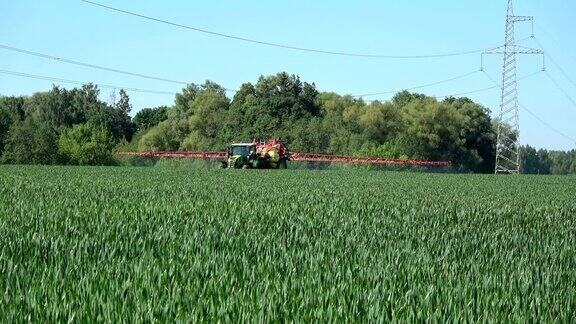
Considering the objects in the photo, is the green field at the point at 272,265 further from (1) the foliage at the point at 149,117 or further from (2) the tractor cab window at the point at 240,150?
(1) the foliage at the point at 149,117

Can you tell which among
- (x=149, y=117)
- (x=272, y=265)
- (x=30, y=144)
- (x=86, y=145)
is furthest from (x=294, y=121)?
(x=272, y=265)

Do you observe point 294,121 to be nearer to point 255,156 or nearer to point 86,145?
point 86,145

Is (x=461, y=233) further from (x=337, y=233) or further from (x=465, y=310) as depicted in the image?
(x=465, y=310)

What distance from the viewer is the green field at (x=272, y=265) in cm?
425

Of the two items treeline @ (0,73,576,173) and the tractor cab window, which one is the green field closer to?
the tractor cab window

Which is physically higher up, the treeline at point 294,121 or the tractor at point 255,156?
the treeline at point 294,121

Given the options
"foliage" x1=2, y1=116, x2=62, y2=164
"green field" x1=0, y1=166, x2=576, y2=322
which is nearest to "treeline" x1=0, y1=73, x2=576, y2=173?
"foliage" x1=2, y1=116, x2=62, y2=164

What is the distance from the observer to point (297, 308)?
14.1 ft

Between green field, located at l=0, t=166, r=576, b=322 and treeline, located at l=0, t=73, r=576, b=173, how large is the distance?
61800 millimetres

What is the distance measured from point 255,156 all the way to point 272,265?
130 feet

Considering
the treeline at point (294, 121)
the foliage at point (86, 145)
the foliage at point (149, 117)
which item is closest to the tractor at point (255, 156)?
the foliage at point (86, 145)

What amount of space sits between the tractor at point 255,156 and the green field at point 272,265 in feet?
107

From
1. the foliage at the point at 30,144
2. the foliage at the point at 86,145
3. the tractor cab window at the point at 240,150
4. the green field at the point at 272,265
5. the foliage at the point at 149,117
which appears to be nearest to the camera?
the green field at the point at 272,265

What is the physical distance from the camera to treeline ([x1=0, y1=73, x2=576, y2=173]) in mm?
79000
